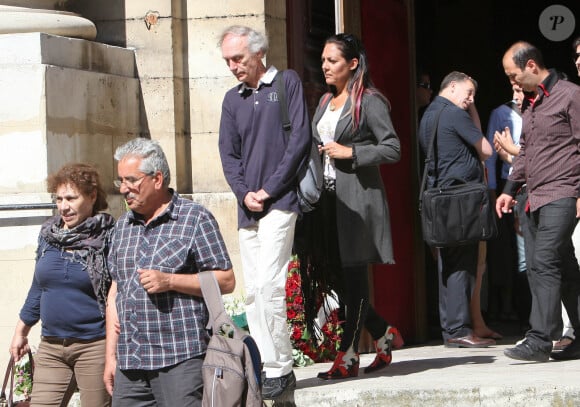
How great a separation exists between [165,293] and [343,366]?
2.25 m

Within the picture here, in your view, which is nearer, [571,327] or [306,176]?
[306,176]

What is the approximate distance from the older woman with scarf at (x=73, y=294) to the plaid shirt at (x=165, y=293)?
626 millimetres

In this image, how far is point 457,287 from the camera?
8992mm

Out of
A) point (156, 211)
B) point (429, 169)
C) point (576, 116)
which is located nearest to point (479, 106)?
point (429, 169)

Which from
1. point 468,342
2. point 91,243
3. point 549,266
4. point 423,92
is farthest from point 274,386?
point 423,92

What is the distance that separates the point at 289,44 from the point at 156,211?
407cm

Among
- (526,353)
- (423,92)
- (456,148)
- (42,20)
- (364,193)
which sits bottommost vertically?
(526,353)

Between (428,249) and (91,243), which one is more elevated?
(91,243)

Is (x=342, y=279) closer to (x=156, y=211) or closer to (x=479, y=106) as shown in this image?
(x=156, y=211)

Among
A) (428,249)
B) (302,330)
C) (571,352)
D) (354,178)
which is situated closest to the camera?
(354,178)

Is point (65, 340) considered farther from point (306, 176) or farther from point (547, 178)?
point (547, 178)

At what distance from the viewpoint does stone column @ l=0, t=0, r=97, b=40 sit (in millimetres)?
8844

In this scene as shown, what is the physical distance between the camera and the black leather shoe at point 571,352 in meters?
7.91

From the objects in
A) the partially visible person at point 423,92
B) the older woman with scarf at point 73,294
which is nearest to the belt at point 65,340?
the older woman with scarf at point 73,294
